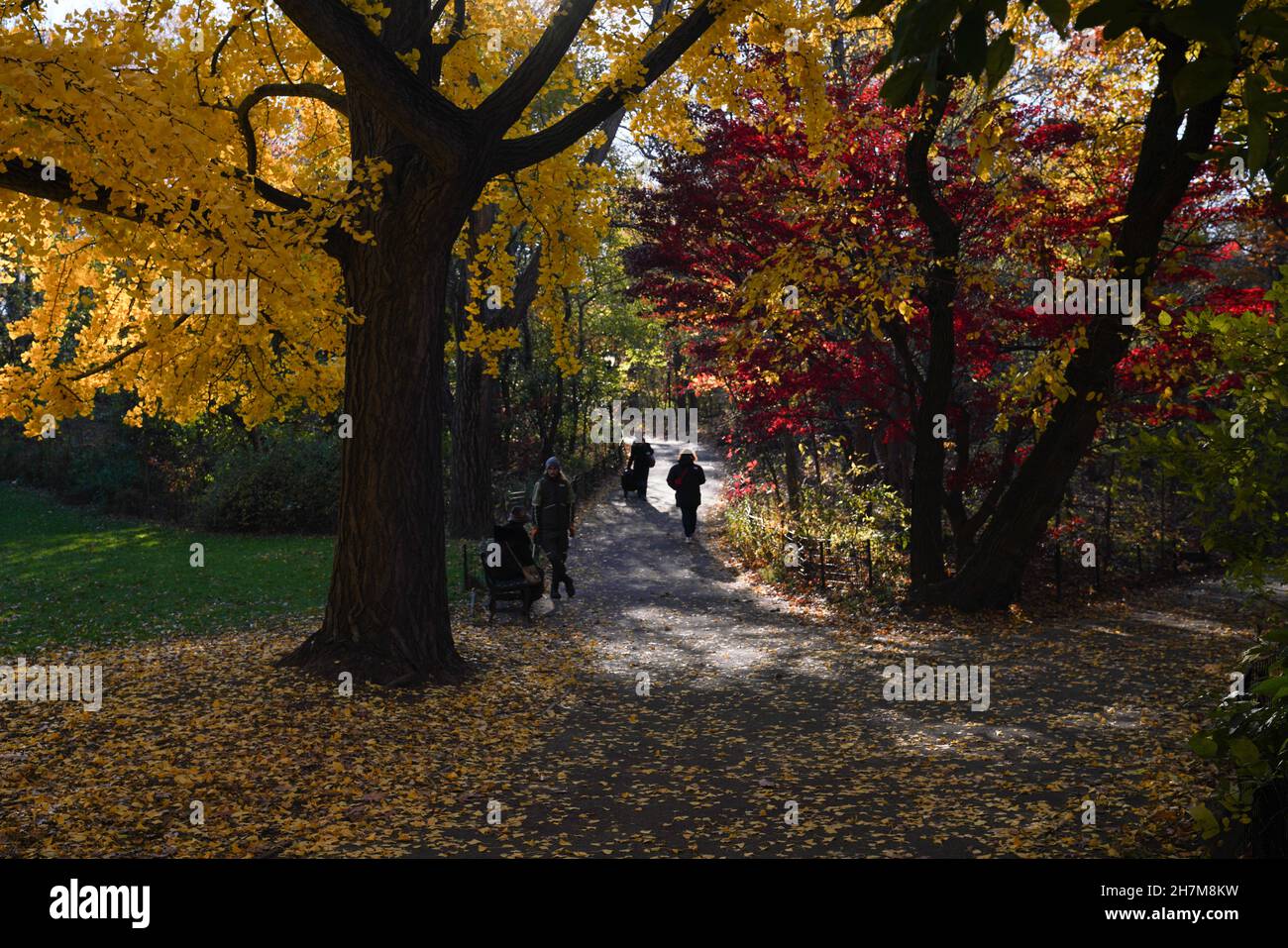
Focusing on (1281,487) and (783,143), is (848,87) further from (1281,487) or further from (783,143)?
(1281,487)

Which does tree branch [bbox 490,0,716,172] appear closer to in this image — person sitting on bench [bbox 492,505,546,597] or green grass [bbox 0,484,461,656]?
person sitting on bench [bbox 492,505,546,597]

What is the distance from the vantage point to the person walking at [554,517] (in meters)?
13.2

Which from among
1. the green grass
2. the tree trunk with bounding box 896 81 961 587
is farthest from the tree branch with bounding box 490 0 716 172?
the green grass

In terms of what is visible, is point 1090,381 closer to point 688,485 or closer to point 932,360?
point 932,360

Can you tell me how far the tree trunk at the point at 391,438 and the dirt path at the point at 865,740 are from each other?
1.74 meters

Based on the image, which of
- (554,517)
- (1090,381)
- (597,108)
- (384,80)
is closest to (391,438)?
(384,80)

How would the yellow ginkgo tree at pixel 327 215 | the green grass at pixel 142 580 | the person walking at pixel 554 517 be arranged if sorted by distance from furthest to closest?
the person walking at pixel 554 517 < the green grass at pixel 142 580 < the yellow ginkgo tree at pixel 327 215

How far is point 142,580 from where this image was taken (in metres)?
15.4

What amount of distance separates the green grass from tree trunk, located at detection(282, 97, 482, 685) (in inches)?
152

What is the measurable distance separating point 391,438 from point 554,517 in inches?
181

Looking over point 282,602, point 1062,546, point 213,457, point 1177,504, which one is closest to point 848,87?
Result: point 1062,546

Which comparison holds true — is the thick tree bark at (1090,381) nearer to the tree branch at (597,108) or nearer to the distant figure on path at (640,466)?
the tree branch at (597,108)

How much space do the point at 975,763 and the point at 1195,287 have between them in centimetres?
1956

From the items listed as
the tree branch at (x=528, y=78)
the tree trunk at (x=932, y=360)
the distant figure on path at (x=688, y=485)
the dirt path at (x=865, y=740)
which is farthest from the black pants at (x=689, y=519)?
the tree branch at (x=528, y=78)
